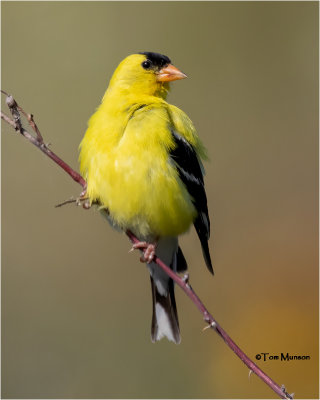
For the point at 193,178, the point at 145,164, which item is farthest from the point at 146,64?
the point at 145,164

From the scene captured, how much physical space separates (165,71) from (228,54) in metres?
2.40

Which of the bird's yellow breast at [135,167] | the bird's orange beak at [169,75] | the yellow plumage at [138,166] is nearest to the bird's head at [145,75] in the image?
the bird's orange beak at [169,75]

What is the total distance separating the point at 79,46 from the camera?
5.96 metres

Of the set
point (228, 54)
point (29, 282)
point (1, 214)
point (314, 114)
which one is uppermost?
point (228, 54)

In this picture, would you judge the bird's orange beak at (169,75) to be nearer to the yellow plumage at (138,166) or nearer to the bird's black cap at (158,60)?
the bird's black cap at (158,60)

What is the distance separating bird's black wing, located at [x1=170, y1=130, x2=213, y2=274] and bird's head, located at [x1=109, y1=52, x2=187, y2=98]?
0.55 meters

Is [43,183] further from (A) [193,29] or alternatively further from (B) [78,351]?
(A) [193,29]

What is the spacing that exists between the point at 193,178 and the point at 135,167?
21.2 inches

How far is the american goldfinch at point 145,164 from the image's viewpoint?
322 centimetres

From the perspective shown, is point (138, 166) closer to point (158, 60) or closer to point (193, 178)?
point (193, 178)

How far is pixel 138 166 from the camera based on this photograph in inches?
125

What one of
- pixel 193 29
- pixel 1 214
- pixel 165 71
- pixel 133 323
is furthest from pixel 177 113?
pixel 193 29

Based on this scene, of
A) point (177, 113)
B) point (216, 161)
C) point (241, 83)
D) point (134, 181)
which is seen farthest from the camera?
point (241, 83)

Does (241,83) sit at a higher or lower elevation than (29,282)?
higher
